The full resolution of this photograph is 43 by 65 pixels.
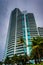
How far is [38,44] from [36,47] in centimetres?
194

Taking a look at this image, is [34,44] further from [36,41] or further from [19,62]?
[19,62]

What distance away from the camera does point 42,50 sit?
64188mm

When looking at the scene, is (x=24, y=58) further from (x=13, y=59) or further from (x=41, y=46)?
(x=41, y=46)

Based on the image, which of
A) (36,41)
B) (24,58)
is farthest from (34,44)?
(24,58)

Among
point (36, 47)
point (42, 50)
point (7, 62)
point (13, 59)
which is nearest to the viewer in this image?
point (36, 47)

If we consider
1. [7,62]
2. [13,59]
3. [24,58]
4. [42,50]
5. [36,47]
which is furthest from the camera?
[7,62]

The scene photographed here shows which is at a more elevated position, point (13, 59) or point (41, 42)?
point (41, 42)

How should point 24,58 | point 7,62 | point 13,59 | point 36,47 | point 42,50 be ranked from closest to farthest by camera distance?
1. point 36,47
2. point 42,50
3. point 24,58
4. point 13,59
5. point 7,62

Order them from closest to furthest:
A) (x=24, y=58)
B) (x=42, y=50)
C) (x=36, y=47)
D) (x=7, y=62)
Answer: (x=36, y=47) < (x=42, y=50) < (x=24, y=58) < (x=7, y=62)

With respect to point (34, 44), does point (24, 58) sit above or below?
below

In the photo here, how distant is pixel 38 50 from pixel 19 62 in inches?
2159

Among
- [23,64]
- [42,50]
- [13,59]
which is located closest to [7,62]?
[13,59]

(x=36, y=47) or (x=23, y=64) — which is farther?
(x=23, y=64)

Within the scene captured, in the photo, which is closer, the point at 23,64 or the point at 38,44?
the point at 38,44
